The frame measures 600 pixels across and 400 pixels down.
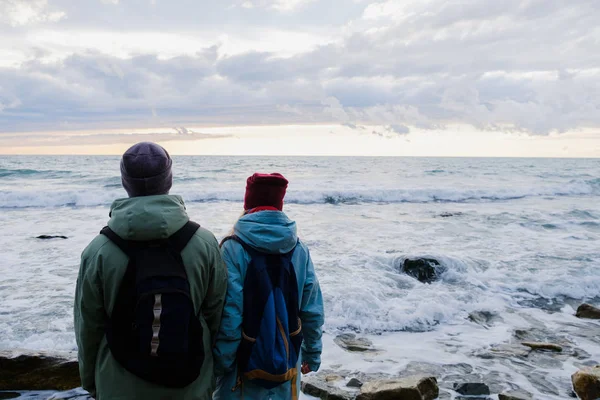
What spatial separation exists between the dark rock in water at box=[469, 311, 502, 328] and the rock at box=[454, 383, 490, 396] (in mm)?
2301

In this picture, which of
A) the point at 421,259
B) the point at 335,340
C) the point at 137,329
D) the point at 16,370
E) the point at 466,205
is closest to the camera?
the point at 137,329

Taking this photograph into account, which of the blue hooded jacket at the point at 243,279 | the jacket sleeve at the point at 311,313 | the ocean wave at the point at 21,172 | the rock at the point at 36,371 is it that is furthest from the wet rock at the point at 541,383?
the ocean wave at the point at 21,172

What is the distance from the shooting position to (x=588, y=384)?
4.41 meters

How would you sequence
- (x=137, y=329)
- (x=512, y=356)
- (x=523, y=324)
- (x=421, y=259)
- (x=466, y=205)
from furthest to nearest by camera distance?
(x=466, y=205), (x=421, y=259), (x=523, y=324), (x=512, y=356), (x=137, y=329)

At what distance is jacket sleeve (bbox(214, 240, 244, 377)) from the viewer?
7.77 feet

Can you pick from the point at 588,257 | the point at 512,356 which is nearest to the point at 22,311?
the point at 512,356

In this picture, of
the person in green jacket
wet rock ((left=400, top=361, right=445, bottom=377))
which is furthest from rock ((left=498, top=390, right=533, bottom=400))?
the person in green jacket

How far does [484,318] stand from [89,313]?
632cm

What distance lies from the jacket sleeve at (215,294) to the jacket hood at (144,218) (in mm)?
279

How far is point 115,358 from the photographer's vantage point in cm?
206

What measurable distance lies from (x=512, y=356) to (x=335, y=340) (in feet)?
6.97

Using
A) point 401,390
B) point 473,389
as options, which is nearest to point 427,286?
point 473,389

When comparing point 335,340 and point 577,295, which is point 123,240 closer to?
point 335,340

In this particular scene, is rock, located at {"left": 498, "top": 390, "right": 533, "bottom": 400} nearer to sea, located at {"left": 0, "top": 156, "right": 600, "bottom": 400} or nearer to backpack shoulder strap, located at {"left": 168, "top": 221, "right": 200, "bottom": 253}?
sea, located at {"left": 0, "top": 156, "right": 600, "bottom": 400}
